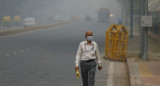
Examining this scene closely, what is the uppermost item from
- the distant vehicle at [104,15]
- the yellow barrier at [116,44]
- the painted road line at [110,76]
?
the yellow barrier at [116,44]

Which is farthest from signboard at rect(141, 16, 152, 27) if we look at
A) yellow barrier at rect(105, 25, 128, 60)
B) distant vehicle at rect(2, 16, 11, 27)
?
distant vehicle at rect(2, 16, 11, 27)

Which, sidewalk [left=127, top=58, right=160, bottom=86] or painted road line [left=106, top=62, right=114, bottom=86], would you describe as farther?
painted road line [left=106, top=62, right=114, bottom=86]

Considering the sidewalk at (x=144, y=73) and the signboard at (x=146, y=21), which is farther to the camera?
the signboard at (x=146, y=21)

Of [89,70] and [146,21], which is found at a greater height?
[146,21]

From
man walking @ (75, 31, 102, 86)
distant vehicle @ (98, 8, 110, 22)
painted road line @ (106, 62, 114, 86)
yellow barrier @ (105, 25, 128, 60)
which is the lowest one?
distant vehicle @ (98, 8, 110, 22)

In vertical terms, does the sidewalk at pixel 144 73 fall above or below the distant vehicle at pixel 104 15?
above

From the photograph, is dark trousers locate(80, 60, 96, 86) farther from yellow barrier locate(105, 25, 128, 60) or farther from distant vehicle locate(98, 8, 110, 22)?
distant vehicle locate(98, 8, 110, 22)

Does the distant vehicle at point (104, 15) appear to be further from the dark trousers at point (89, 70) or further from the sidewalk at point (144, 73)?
the dark trousers at point (89, 70)

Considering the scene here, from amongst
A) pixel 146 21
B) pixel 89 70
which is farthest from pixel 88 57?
pixel 146 21

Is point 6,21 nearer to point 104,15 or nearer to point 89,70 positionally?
point 104,15

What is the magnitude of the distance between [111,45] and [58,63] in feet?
10.2

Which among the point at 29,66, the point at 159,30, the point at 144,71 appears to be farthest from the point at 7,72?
the point at 159,30

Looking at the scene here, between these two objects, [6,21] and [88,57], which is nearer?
[88,57]

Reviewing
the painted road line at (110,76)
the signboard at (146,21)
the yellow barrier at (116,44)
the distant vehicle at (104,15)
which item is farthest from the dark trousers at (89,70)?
the distant vehicle at (104,15)
